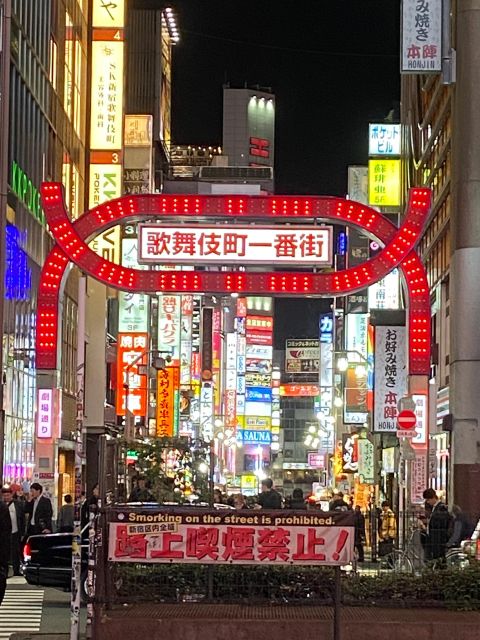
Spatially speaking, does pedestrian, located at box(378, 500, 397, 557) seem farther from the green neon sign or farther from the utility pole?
the green neon sign

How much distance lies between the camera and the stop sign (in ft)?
75.2

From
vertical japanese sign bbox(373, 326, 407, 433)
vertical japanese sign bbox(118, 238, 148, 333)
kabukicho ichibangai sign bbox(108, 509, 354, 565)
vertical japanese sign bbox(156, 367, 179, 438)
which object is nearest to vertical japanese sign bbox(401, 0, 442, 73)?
vertical japanese sign bbox(373, 326, 407, 433)

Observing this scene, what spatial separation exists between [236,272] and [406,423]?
12.5 ft

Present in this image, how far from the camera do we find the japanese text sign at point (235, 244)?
22.0m

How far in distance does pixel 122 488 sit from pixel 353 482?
4867 centimetres

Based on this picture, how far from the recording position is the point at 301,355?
7170 inches

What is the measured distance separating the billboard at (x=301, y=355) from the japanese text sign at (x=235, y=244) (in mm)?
158917

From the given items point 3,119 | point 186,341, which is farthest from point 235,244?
point 186,341

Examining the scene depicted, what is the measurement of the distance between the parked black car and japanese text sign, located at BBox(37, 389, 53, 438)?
247cm

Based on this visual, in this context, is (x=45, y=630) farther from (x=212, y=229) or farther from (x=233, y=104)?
(x=233, y=104)

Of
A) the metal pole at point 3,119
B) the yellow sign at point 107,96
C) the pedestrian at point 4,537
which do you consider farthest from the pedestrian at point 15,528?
the yellow sign at point 107,96

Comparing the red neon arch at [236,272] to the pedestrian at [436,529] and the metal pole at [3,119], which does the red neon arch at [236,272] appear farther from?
the metal pole at [3,119]

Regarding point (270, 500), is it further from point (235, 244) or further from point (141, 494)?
point (235, 244)

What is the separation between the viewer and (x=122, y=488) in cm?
2514
